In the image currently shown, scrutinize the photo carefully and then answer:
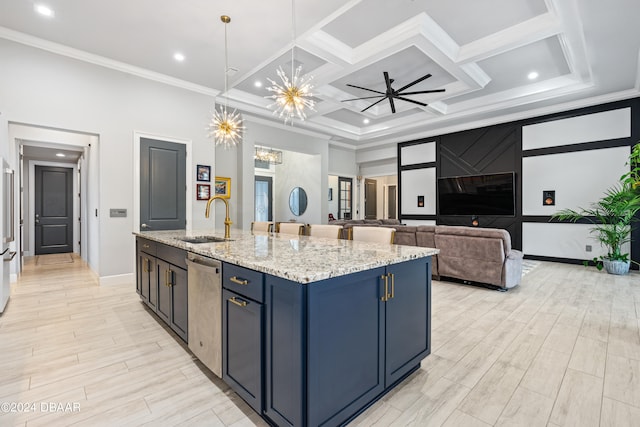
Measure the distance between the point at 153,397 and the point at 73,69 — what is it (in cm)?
461

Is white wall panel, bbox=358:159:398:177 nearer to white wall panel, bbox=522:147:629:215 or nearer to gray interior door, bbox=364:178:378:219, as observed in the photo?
gray interior door, bbox=364:178:378:219

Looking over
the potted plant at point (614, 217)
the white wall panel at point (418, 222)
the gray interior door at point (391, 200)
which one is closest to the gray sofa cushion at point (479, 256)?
the potted plant at point (614, 217)

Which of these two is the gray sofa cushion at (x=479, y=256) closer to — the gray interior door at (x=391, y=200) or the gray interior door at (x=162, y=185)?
the gray interior door at (x=162, y=185)

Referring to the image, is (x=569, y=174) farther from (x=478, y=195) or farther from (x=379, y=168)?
(x=379, y=168)

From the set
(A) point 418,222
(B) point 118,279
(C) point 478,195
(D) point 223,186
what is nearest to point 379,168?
(A) point 418,222

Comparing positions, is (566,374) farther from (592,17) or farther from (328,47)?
(328,47)

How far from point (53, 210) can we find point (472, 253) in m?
9.52

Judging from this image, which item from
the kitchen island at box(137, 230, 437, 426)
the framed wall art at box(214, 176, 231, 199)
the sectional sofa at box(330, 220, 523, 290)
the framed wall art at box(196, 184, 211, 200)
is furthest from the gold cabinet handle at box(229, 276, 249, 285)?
the framed wall art at box(214, 176, 231, 199)

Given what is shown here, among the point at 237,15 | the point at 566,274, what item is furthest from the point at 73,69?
the point at 566,274

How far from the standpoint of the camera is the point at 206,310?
6.40 ft

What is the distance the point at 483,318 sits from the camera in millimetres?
3061

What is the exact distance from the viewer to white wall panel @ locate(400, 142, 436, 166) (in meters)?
8.11

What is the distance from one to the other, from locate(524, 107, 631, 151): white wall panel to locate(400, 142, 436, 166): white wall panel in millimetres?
2147

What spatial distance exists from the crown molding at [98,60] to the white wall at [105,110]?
6cm
